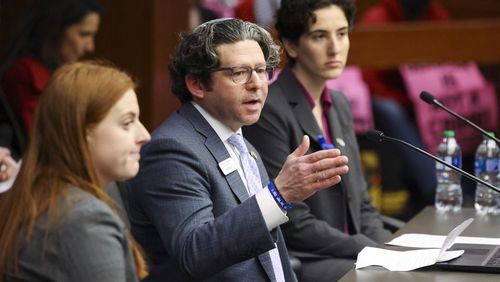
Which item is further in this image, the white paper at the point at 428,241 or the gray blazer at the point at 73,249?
the white paper at the point at 428,241

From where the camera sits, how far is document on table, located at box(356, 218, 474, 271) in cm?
309

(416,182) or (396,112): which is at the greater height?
(396,112)

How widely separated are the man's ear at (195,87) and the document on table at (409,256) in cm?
69

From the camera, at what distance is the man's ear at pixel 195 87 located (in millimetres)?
3291

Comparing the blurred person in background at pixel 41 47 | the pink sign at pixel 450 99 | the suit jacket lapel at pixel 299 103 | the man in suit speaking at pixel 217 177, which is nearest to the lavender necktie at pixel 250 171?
the man in suit speaking at pixel 217 177

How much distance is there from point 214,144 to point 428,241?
0.81 m

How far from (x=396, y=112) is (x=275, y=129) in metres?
2.55

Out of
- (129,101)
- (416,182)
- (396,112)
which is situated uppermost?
(129,101)

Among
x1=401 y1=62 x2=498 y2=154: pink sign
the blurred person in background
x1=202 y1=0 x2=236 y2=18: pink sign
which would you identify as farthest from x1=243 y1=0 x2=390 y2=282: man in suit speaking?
x1=202 y1=0 x2=236 y2=18: pink sign

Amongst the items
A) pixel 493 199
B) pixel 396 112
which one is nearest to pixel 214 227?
pixel 493 199

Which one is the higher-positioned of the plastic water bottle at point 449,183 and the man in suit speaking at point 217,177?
the man in suit speaking at point 217,177

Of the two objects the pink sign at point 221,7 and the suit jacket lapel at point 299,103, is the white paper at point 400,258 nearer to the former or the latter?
the suit jacket lapel at point 299,103

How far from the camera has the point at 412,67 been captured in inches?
269

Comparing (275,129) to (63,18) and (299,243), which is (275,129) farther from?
(63,18)
